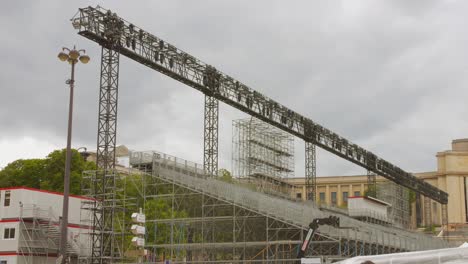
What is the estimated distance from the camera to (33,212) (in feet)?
163

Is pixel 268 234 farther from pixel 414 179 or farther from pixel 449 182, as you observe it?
pixel 449 182

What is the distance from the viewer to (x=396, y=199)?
105 metres

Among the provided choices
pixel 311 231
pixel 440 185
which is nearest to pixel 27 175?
pixel 311 231

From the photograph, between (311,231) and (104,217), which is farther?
(104,217)

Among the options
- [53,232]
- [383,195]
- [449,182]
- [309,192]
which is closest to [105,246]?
[53,232]

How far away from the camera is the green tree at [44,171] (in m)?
76.0

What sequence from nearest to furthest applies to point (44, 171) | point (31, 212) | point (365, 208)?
point (31, 212) → point (365, 208) → point (44, 171)

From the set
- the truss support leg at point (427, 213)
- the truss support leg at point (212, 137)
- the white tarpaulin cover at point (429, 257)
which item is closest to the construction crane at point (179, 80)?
the truss support leg at point (212, 137)

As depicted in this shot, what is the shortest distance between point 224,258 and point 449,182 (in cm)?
9343

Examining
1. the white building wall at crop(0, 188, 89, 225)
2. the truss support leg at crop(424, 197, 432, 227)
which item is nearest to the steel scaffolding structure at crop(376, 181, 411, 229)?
the truss support leg at crop(424, 197, 432, 227)

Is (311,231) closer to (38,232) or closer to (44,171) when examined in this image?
(38,232)

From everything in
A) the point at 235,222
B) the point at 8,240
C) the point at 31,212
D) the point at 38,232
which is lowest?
the point at 8,240

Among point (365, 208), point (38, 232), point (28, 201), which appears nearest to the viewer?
point (28, 201)

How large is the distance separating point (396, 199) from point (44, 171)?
178 ft
